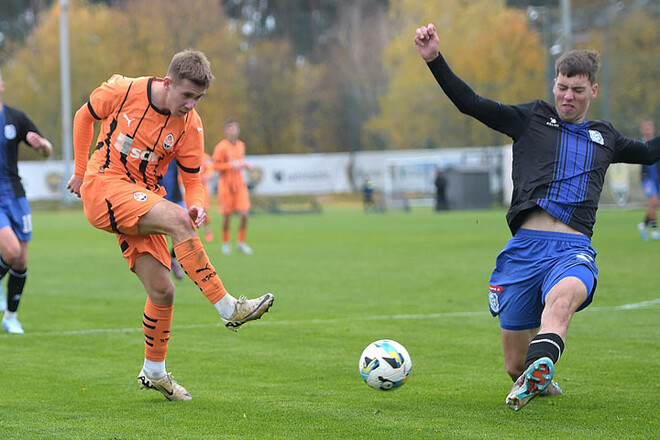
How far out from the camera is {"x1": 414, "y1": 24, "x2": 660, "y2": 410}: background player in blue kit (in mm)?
5434

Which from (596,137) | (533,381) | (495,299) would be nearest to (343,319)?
(495,299)

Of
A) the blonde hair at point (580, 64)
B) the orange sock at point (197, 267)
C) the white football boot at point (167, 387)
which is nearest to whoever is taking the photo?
the blonde hair at point (580, 64)

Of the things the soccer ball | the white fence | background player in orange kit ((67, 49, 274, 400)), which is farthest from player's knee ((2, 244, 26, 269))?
the white fence

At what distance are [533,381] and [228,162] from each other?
1508 centimetres

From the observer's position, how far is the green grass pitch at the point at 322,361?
5309 mm

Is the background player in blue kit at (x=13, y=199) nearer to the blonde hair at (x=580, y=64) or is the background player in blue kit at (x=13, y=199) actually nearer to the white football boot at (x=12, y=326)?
the white football boot at (x=12, y=326)

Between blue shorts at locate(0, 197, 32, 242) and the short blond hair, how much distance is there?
3856mm

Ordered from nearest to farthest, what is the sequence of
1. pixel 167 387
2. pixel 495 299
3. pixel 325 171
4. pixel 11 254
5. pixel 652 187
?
pixel 495 299
pixel 167 387
pixel 11 254
pixel 652 187
pixel 325 171

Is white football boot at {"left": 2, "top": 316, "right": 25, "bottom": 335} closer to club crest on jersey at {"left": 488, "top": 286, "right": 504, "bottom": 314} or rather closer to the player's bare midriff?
club crest on jersey at {"left": 488, "top": 286, "right": 504, "bottom": 314}

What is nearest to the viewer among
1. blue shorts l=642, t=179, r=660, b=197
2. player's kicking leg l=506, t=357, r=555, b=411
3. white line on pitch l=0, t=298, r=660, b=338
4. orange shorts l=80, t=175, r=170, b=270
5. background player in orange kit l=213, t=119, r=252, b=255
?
player's kicking leg l=506, t=357, r=555, b=411

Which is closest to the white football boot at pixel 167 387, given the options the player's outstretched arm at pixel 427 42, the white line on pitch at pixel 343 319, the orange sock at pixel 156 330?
the orange sock at pixel 156 330

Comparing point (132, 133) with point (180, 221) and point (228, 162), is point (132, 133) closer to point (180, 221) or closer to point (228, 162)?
point (180, 221)

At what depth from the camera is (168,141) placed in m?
5.98

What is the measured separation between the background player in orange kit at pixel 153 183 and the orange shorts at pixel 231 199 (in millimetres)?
13019
